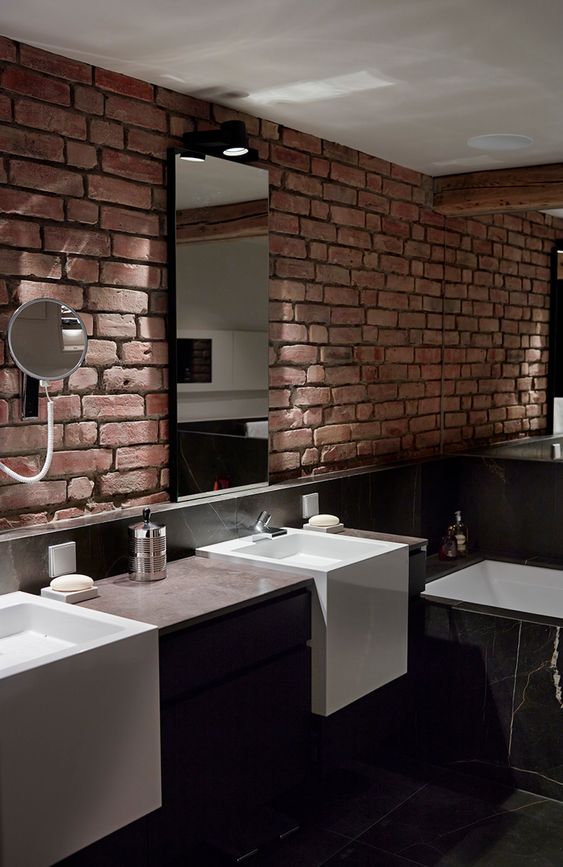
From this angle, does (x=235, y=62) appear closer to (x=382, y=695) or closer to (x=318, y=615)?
(x=318, y=615)

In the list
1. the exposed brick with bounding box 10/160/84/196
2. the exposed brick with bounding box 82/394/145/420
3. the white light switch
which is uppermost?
the exposed brick with bounding box 10/160/84/196

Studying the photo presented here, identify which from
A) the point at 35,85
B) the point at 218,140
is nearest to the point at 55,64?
the point at 35,85

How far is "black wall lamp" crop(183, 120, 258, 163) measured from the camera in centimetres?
303

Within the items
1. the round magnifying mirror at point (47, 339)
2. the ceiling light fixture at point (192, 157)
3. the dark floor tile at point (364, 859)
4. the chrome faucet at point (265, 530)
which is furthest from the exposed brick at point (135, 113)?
the dark floor tile at point (364, 859)

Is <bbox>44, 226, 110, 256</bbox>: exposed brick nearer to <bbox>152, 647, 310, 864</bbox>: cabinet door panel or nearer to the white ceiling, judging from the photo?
the white ceiling

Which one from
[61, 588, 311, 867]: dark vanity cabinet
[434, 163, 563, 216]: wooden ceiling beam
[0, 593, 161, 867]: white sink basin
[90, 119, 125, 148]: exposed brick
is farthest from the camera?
[434, 163, 563, 216]: wooden ceiling beam

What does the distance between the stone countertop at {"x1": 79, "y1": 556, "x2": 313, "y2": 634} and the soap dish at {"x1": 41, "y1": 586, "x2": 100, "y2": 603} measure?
2cm

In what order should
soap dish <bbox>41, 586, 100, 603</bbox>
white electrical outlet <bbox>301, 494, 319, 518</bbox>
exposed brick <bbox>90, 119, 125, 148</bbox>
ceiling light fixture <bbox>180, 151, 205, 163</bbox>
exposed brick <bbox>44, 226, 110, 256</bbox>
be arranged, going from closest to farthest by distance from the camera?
1. soap dish <bbox>41, 586, 100, 603</bbox>
2. exposed brick <bbox>44, 226, 110, 256</bbox>
3. exposed brick <bbox>90, 119, 125, 148</bbox>
4. ceiling light fixture <bbox>180, 151, 205, 163</bbox>
5. white electrical outlet <bbox>301, 494, 319, 518</bbox>

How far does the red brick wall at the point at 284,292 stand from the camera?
259cm

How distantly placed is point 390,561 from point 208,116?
1.69 m

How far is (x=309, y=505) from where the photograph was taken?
3.51 metres

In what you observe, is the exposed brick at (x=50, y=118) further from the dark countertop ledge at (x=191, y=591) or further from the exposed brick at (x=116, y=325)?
the dark countertop ledge at (x=191, y=591)

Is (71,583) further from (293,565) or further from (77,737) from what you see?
(293,565)

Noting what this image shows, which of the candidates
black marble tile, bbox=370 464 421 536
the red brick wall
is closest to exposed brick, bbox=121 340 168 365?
the red brick wall
